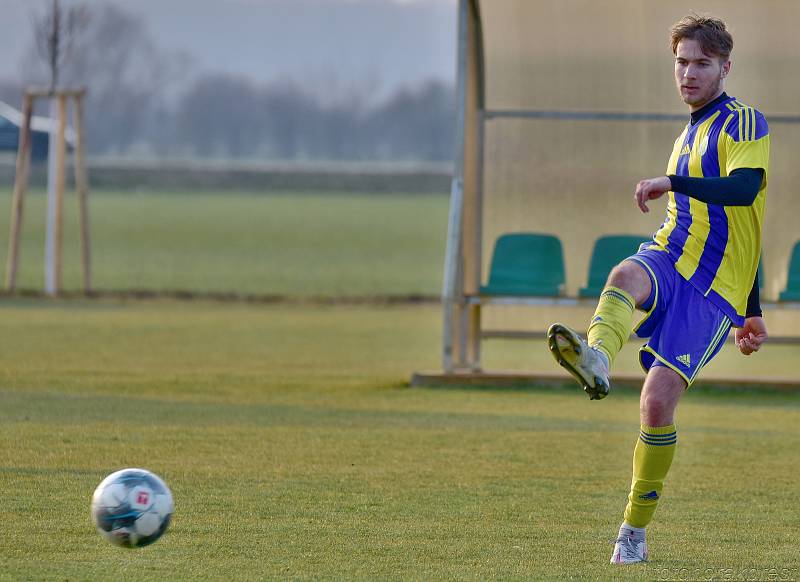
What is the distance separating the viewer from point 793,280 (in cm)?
1266

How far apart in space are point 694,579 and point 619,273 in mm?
1191

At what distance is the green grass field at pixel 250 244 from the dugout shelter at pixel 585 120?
10006 mm

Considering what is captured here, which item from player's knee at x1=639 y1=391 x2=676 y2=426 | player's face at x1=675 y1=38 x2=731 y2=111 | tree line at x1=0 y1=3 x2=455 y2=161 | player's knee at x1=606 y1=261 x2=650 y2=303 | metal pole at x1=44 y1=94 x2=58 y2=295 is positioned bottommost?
tree line at x1=0 y1=3 x2=455 y2=161

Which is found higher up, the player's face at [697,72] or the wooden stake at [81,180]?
the player's face at [697,72]

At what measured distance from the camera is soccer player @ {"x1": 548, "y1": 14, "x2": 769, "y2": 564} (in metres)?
5.68

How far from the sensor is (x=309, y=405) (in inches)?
420

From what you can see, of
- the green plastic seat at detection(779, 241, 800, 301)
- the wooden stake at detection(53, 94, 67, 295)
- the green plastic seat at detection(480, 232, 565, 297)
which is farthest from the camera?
the wooden stake at detection(53, 94, 67, 295)

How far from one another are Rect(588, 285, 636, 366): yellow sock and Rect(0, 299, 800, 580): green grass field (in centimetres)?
89

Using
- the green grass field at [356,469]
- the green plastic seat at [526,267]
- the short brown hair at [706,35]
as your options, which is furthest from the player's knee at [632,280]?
the green plastic seat at [526,267]

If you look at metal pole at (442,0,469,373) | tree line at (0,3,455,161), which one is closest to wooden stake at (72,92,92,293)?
metal pole at (442,0,469,373)

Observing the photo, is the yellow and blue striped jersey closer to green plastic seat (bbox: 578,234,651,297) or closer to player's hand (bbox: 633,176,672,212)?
player's hand (bbox: 633,176,672,212)

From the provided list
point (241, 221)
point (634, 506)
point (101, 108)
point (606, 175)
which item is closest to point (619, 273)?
point (634, 506)

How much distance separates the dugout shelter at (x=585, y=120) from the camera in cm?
1325

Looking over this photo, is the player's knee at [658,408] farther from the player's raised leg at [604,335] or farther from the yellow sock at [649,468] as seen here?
the player's raised leg at [604,335]
